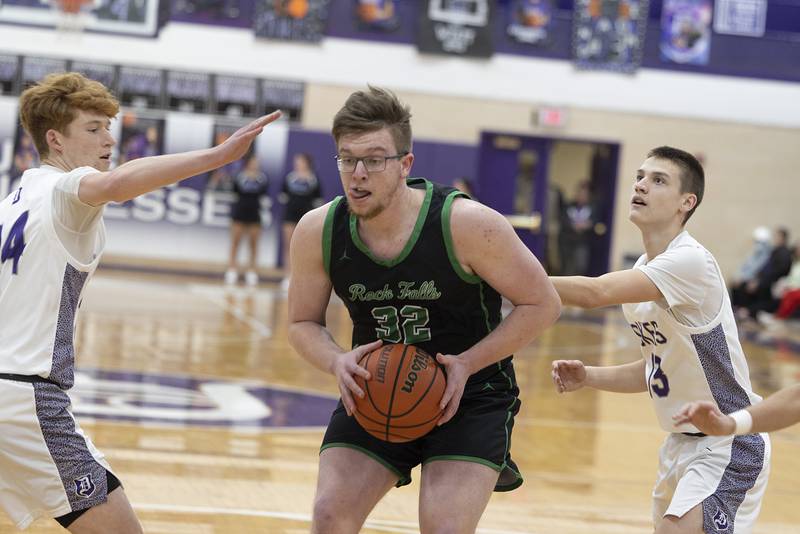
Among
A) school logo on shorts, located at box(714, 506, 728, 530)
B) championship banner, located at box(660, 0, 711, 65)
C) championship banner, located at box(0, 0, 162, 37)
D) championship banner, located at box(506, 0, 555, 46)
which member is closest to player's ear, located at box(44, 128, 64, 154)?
school logo on shorts, located at box(714, 506, 728, 530)

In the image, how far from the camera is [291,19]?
69.7 ft

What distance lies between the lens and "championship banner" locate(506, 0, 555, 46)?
71.0 feet

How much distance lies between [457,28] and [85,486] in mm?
18718

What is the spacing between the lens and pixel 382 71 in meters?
21.5

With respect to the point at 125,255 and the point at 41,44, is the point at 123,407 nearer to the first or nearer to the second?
the point at 125,255

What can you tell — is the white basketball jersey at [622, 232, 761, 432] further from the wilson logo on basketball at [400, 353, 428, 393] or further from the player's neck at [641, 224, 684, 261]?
the wilson logo on basketball at [400, 353, 428, 393]

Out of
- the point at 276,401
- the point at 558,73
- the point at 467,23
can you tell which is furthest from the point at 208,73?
the point at 276,401

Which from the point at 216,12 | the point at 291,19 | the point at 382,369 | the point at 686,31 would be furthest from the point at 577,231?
the point at 382,369

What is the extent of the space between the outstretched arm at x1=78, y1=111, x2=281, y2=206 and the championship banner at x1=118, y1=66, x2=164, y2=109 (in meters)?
18.0

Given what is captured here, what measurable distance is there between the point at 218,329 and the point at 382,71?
32.7 ft

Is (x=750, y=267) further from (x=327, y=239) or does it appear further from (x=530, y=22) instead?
(x=327, y=239)

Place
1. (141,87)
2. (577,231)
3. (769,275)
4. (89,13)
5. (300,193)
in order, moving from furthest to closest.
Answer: (577,231) → (141,87) → (769,275) → (300,193) → (89,13)

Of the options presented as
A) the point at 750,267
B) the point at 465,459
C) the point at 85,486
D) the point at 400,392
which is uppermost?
the point at 400,392

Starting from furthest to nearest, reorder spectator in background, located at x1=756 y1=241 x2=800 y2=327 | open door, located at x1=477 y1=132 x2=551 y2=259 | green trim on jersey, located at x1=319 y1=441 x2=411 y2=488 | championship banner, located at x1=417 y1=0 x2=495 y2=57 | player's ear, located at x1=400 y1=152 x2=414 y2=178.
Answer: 1. open door, located at x1=477 y1=132 x2=551 y2=259
2. championship banner, located at x1=417 y1=0 x2=495 y2=57
3. spectator in background, located at x1=756 y1=241 x2=800 y2=327
4. green trim on jersey, located at x1=319 y1=441 x2=411 y2=488
5. player's ear, located at x1=400 y1=152 x2=414 y2=178
